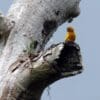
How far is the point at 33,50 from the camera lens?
9.23ft

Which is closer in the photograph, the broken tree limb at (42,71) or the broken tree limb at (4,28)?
the broken tree limb at (42,71)

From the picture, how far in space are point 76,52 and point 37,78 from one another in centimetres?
22

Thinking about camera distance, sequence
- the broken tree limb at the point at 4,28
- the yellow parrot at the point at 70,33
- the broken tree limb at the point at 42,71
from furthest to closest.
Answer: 1. the yellow parrot at the point at 70,33
2. the broken tree limb at the point at 4,28
3. the broken tree limb at the point at 42,71

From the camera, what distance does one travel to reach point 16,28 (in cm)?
293

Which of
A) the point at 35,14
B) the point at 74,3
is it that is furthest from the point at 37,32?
the point at 74,3

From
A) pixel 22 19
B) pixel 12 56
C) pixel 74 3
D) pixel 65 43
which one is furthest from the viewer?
pixel 74 3

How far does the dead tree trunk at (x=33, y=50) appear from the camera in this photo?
2.51 metres

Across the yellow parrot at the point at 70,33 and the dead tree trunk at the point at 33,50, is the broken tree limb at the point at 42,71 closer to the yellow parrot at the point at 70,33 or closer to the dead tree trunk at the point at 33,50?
the dead tree trunk at the point at 33,50

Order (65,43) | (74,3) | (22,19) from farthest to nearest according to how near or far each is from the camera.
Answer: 1. (74,3)
2. (22,19)
3. (65,43)

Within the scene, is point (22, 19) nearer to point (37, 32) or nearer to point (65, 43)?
point (37, 32)

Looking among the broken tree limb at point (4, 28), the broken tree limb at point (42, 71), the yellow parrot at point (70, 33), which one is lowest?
the broken tree limb at point (42, 71)

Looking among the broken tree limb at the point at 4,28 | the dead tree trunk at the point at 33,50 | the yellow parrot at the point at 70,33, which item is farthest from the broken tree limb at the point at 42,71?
the yellow parrot at the point at 70,33

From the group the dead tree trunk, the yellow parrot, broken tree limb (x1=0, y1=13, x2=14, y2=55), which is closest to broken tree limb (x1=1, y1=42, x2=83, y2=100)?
the dead tree trunk

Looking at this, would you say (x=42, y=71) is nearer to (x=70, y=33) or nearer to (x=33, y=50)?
(x=33, y=50)
